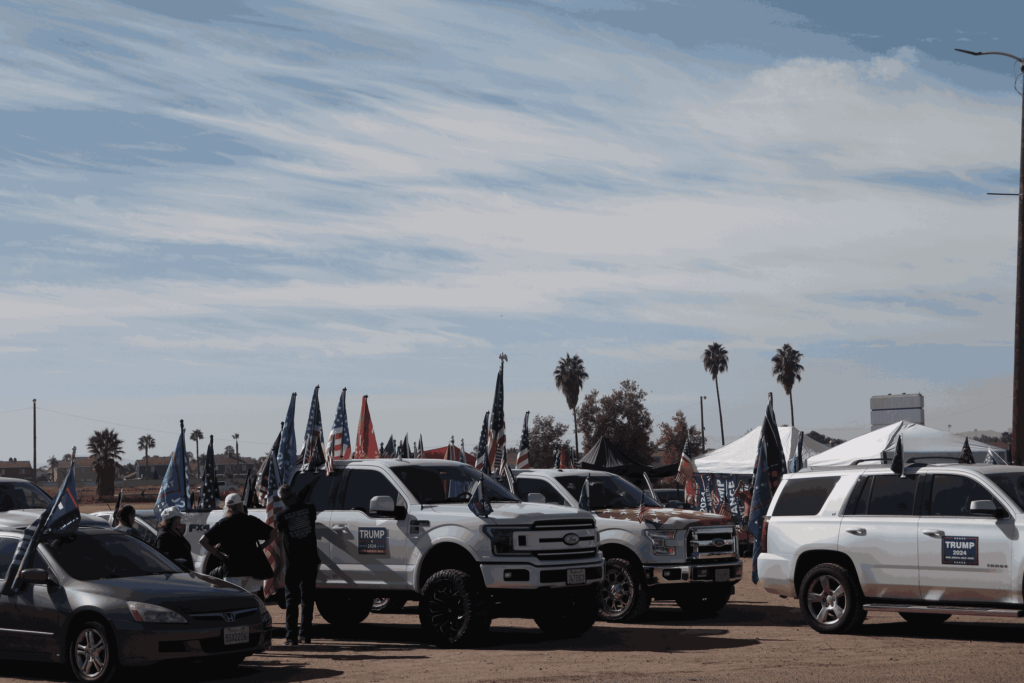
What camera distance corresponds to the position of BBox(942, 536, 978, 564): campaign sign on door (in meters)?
12.4

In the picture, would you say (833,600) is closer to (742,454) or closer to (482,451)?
(482,451)

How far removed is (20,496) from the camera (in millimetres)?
17641

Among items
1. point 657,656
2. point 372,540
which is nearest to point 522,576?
point 657,656

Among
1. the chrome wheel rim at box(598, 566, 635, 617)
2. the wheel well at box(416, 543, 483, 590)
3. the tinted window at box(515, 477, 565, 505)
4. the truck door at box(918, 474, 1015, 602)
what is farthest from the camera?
the tinted window at box(515, 477, 565, 505)

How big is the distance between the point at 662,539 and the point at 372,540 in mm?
3945

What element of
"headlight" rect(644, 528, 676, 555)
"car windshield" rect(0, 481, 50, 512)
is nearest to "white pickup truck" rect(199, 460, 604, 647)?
"headlight" rect(644, 528, 676, 555)

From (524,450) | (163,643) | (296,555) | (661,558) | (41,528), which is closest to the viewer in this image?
(163,643)

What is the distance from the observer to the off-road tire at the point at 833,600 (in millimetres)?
13406

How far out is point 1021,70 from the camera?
65.4 ft

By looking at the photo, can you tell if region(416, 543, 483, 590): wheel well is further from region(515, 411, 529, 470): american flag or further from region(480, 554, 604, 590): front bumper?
region(515, 411, 529, 470): american flag

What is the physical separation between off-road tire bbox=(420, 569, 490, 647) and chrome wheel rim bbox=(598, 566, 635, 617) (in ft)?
10.1

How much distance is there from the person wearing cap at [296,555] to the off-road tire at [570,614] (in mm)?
2708

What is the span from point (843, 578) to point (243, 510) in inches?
278

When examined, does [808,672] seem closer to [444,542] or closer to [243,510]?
[444,542]
